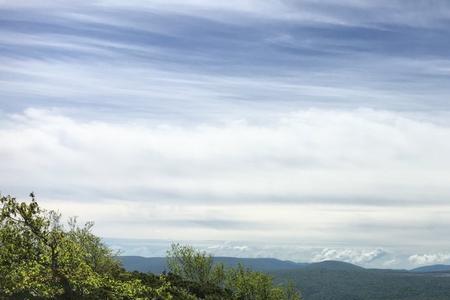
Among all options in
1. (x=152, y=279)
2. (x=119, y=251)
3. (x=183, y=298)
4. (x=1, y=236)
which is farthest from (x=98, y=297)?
(x=119, y=251)

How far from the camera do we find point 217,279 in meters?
164

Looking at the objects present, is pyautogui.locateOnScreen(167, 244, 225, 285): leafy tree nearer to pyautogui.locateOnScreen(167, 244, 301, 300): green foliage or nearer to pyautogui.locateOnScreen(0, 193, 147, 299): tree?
pyautogui.locateOnScreen(167, 244, 301, 300): green foliage

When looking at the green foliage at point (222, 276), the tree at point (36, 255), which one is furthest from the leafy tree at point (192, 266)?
the tree at point (36, 255)

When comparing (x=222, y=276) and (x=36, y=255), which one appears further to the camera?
(x=222, y=276)

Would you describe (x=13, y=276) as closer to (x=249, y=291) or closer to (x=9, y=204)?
(x=9, y=204)

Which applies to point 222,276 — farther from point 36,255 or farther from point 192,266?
point 36,255

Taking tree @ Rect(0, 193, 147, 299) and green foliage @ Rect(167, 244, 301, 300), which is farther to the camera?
green foliage @ Rect(167, 244, 301, 300)

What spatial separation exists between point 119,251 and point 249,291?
4601 cm

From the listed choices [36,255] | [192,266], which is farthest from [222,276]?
[36,255]

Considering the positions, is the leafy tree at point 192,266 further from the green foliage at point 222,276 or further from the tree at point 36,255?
the tree at point 36,255

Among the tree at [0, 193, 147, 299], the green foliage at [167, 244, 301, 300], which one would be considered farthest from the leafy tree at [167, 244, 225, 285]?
the tree at [0, 193, 147, 299]

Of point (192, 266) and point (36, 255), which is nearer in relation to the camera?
point (36, 255)

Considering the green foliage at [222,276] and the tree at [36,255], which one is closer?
the tree at [36,255]

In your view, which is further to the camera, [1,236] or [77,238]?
[77,238]
